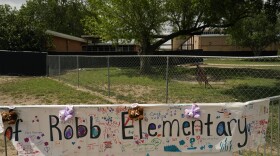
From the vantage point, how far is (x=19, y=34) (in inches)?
925

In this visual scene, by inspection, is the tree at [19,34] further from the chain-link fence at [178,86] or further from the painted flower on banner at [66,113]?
the painted flower on banner at [66,113]

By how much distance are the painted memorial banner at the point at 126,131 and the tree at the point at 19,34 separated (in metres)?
21.8

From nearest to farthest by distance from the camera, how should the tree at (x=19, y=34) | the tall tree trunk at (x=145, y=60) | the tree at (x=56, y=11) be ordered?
the tall tree trunk at (x=145, y=60)
the tree at (x=19, y=34)
the tree at (x=56, y=11)

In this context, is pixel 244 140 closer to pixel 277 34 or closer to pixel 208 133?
pixel 208 133

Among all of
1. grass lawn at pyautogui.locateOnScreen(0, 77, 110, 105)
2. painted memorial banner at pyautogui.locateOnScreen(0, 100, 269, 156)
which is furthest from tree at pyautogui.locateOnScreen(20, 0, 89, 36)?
painted memorial banner at pyautogui.locateOnScreen(0, 100, 269, 156)

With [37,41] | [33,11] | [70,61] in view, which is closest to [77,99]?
[70,61]

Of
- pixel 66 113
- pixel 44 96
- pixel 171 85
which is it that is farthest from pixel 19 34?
pixel 66 113

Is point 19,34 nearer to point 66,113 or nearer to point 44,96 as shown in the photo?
point 44,96

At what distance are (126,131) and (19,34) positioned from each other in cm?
2276

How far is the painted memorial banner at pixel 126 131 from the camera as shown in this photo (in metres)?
3.25

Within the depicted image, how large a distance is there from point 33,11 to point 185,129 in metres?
55.3

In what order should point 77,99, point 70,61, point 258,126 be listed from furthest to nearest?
point 70,61 → point 77,99 → point 258,126

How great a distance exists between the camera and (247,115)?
341 centimetres

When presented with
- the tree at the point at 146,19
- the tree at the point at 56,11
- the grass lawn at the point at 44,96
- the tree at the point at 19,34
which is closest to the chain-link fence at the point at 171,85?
the grass lawn at the point at 44,96
